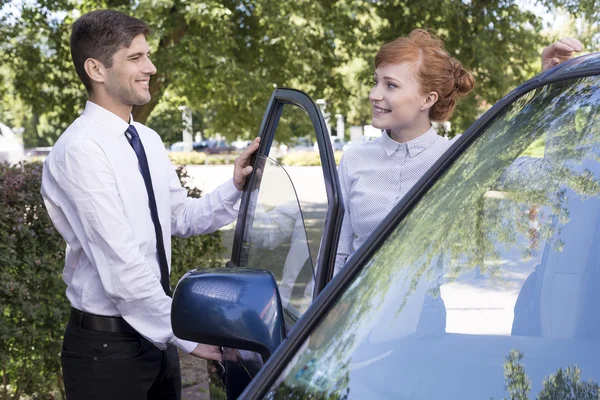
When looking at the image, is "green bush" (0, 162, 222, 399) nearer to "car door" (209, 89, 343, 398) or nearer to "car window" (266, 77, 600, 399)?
"car door" (209, 89, 343, 398)

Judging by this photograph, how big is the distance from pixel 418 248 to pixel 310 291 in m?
0.63

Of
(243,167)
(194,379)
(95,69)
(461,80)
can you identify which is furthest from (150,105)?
(461,80)

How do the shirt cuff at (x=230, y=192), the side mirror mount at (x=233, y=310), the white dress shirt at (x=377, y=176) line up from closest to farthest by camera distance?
1. the side mirror mount at (x=233, y=310)
2. the white dress shirt at (x=377, y=176)
3. the shirt cuff at (x=230, y=192)

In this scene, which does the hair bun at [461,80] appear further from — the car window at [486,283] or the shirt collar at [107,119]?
the shirt collar at [107,119]

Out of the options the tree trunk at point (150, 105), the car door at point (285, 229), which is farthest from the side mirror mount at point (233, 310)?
the tree trunk at point (150, 105)

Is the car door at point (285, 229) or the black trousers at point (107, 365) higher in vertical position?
the car door at point (285, 229)

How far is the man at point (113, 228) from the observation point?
2.47 meters

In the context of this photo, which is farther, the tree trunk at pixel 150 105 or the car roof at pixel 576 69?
the tree trunk at pixel 150 105

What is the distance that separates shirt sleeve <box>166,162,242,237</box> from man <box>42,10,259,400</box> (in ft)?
0.81

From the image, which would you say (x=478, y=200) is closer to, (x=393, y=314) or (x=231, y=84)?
(x=393, y=314)

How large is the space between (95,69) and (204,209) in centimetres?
68

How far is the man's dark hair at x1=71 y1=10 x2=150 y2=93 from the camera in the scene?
265cm

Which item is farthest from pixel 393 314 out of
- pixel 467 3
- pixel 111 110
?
pixel 467 3

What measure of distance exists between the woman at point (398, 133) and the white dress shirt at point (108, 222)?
2.03 ft
